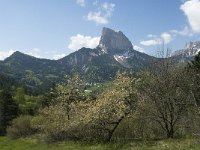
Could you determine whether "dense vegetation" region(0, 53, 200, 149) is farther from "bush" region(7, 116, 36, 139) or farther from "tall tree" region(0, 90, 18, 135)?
"tall tree" region(0, 90, 18, 135)

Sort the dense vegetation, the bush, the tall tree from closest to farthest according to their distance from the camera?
the dense vegetation → the bush → the tall tree

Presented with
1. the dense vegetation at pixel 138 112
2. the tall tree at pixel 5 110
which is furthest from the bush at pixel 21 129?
the tall tree at pixel 5 110

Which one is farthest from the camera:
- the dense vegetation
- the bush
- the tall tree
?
the tall tree

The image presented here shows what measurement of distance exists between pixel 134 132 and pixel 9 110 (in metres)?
58.6

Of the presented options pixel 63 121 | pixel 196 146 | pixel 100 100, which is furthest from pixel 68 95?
pixel 196 146

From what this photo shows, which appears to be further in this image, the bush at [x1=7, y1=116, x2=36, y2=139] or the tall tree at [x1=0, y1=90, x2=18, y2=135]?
the tall tree at [x1=0, y1=90, x2=18, y2=135]

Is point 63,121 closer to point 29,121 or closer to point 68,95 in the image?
point 68,95

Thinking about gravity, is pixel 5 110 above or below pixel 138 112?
below

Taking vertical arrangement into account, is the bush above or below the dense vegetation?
below

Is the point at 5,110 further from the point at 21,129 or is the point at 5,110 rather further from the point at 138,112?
the point at 138,112

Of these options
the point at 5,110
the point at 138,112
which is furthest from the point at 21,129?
the point at 138,112

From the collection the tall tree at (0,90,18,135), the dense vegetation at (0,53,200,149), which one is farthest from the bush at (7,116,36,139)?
the tall tree at (0,90,18,135)

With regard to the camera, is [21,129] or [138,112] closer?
[138,112]

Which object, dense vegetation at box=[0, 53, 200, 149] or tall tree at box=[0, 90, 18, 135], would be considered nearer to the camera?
dense vegetation at box=[0, 53, 200, 149]
